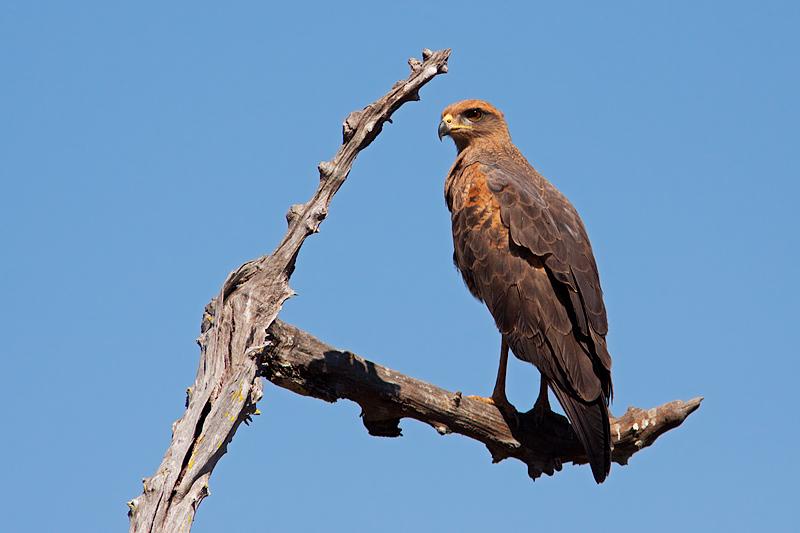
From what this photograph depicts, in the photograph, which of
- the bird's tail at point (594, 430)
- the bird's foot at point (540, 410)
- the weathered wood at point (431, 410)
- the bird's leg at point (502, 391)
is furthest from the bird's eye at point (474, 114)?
the bird's tail at point (594, 430)

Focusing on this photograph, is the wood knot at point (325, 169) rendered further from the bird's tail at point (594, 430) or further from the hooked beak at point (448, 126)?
the hooked beak at point (448, 126)

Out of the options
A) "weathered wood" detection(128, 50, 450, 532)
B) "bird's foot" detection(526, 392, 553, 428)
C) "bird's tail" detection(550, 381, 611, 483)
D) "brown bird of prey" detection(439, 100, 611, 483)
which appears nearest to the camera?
"weathered wood" detection(128, 50, 450, 532)

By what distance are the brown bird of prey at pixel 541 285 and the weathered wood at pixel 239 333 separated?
66.6 inches

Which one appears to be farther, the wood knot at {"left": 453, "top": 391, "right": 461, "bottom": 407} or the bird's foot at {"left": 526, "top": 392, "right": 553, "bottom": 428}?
the bird's foot at {"left": 526, "top": 392, "right": 553, "bottom": 428}

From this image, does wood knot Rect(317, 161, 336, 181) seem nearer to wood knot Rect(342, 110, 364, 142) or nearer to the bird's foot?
wood knot Rect(342, 110, 364, 142)

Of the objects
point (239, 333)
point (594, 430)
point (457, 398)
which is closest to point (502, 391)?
point (457, 398)

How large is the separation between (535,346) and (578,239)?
3.46ft

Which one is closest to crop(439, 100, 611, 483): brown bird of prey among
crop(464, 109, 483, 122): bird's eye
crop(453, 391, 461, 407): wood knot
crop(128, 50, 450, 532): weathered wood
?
crop(453, 391, 461, 407): wood knot

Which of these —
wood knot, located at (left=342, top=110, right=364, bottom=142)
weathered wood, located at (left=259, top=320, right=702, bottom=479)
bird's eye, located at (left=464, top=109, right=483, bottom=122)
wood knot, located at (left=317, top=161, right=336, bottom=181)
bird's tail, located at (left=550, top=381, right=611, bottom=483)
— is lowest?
bird's tail, located at (left=550, top=381, right=611, bottom=483)

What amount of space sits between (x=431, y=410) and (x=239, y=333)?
1668 millimetres

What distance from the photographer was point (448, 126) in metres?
7.50

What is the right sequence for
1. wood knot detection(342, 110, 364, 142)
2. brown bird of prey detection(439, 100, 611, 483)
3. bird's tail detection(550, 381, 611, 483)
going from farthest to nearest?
brown bird of prey detection(439, 100, 611, 483)
bird's tail detection(550, 381, 611, 483)
wood knot detection(342, 110, 364, 142)

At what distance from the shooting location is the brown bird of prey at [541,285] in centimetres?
552

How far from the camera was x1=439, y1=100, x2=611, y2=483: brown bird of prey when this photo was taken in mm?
5516
